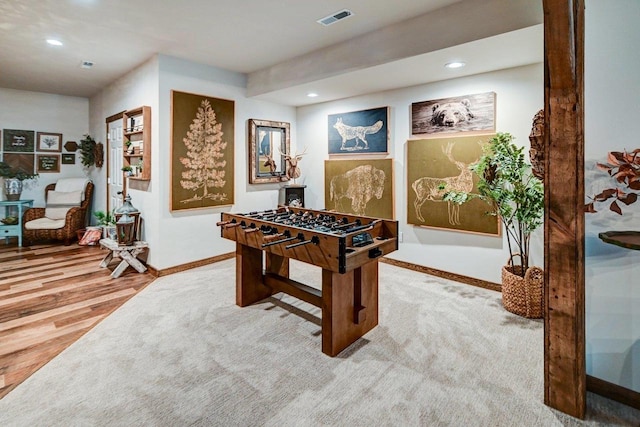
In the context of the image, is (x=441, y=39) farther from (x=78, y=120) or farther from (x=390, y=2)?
(x=78, y=120)

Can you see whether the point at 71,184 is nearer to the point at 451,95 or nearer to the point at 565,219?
the point at 451,95

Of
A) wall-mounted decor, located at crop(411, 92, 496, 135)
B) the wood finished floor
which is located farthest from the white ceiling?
the wood finished floor

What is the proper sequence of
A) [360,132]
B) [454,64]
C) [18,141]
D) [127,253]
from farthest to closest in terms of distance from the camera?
[18,141]
[360,132]
[127,253]
[454,64]

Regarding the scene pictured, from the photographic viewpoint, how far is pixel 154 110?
4.02m

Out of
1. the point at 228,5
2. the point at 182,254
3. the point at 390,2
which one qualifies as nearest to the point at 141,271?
the point at 182,254

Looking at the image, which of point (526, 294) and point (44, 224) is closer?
point (526, 294)

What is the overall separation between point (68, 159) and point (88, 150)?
58 cm

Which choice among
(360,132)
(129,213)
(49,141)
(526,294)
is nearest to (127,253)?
(129,213)

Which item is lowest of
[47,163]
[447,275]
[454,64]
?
[447,275]

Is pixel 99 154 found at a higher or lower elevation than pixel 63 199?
higher

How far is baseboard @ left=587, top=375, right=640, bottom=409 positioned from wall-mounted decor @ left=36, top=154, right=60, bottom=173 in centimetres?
813

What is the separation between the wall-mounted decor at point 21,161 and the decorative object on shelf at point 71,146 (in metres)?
0.53

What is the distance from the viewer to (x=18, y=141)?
19.2ft

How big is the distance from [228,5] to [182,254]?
116 inches
